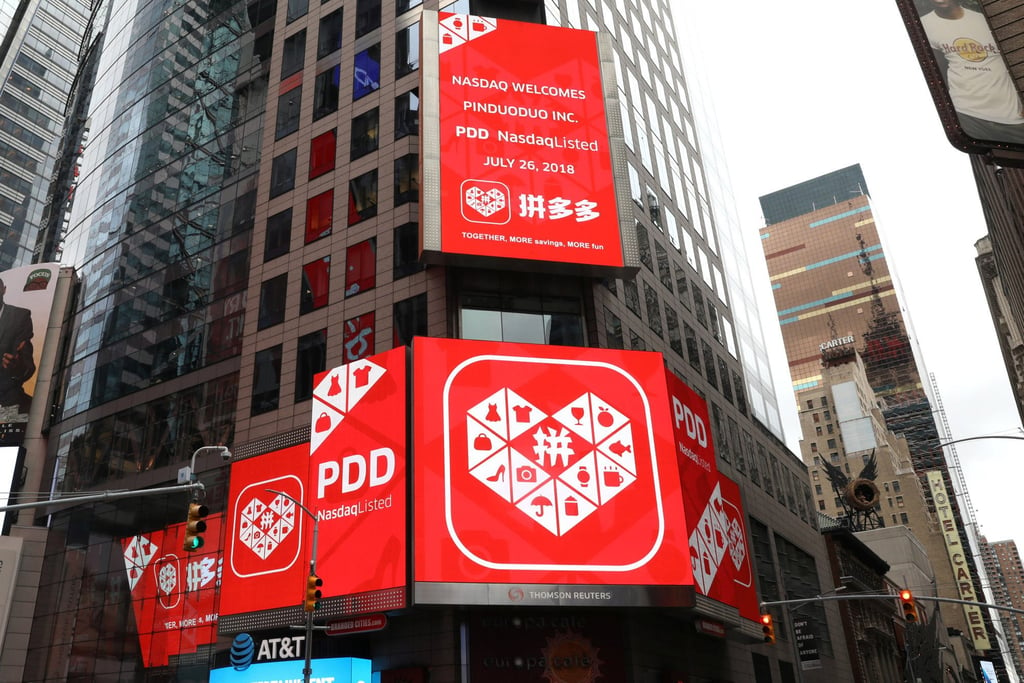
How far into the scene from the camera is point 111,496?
19.3m

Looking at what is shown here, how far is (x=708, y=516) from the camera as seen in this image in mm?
40438

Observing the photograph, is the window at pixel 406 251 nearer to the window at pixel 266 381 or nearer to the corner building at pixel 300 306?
the corner building at pixel 300 306

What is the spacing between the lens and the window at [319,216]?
143 feet

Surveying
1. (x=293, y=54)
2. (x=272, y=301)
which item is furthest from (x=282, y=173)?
(x=293, y=54)

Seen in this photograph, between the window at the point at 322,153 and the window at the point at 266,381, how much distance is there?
9729 millimetres

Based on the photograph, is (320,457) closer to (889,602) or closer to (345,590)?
(345,590)

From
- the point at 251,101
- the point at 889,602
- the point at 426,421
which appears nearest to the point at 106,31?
the point at 251,101

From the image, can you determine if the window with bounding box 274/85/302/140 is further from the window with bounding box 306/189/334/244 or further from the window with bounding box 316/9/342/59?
the window with bounding box 306/189/334/244

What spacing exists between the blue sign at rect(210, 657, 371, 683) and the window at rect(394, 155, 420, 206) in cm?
2051

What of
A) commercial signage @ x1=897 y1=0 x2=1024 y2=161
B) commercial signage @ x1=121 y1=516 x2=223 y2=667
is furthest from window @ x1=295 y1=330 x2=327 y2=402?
commercial signage @ x1=897 y1=0 x2=1024 y2=161

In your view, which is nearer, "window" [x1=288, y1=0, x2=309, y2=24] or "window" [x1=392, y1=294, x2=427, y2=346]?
"window" [x1=392, y1=294, x2=427, y2=346]

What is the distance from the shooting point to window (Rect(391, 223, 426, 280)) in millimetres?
39406

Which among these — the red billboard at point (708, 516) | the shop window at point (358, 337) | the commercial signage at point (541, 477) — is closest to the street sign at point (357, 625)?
the commercial signage at point (541, 477)

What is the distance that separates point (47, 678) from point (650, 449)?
114 feet
